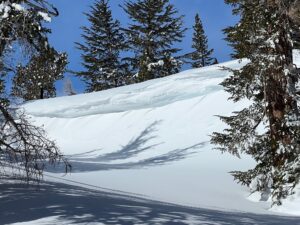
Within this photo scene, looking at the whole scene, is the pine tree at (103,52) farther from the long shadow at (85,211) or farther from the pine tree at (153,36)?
the long shadow at (85,211)

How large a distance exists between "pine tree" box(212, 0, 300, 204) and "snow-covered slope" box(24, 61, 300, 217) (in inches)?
36.1

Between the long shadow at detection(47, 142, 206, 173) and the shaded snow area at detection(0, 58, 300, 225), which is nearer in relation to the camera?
the shaded snow area at detection(0, 58, 300, 225)

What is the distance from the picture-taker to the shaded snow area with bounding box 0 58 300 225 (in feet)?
20.5

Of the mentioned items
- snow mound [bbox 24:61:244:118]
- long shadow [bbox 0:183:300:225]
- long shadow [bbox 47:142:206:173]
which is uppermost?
snow mound [bbox 24:61:244:118]

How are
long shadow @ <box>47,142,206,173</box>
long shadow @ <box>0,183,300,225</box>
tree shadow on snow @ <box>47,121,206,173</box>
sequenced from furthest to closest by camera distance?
tree shadow on snow @ <box>47,121,206,173</box>
long shadow @ <box>47,142,206,173</box>
long shadow @ <box>0,183,300,225</box>

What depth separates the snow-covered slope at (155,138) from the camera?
11219mm

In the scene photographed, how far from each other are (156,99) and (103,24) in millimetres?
15857

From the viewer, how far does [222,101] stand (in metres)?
20.7

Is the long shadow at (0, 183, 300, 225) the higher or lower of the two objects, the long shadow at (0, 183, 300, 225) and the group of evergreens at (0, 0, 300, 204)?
the lower

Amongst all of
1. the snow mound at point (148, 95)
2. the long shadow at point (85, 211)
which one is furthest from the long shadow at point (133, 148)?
the long shadow at point (85, 211)

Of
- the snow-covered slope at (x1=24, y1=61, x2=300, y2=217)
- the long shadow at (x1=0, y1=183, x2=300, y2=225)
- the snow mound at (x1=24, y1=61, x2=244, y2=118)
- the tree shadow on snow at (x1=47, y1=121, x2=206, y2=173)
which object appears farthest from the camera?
the snow mound at (x1=24, y1=61, x2=244, y2=118)

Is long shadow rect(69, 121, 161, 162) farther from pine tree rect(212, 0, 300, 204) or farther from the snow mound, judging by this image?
pine tree rect(212, 0, 300, 204)

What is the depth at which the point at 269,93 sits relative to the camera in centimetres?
951

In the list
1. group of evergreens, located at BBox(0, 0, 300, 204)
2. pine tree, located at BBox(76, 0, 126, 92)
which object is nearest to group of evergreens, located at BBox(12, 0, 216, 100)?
pine tree, located at BBox(76, 0, 126, 92)
